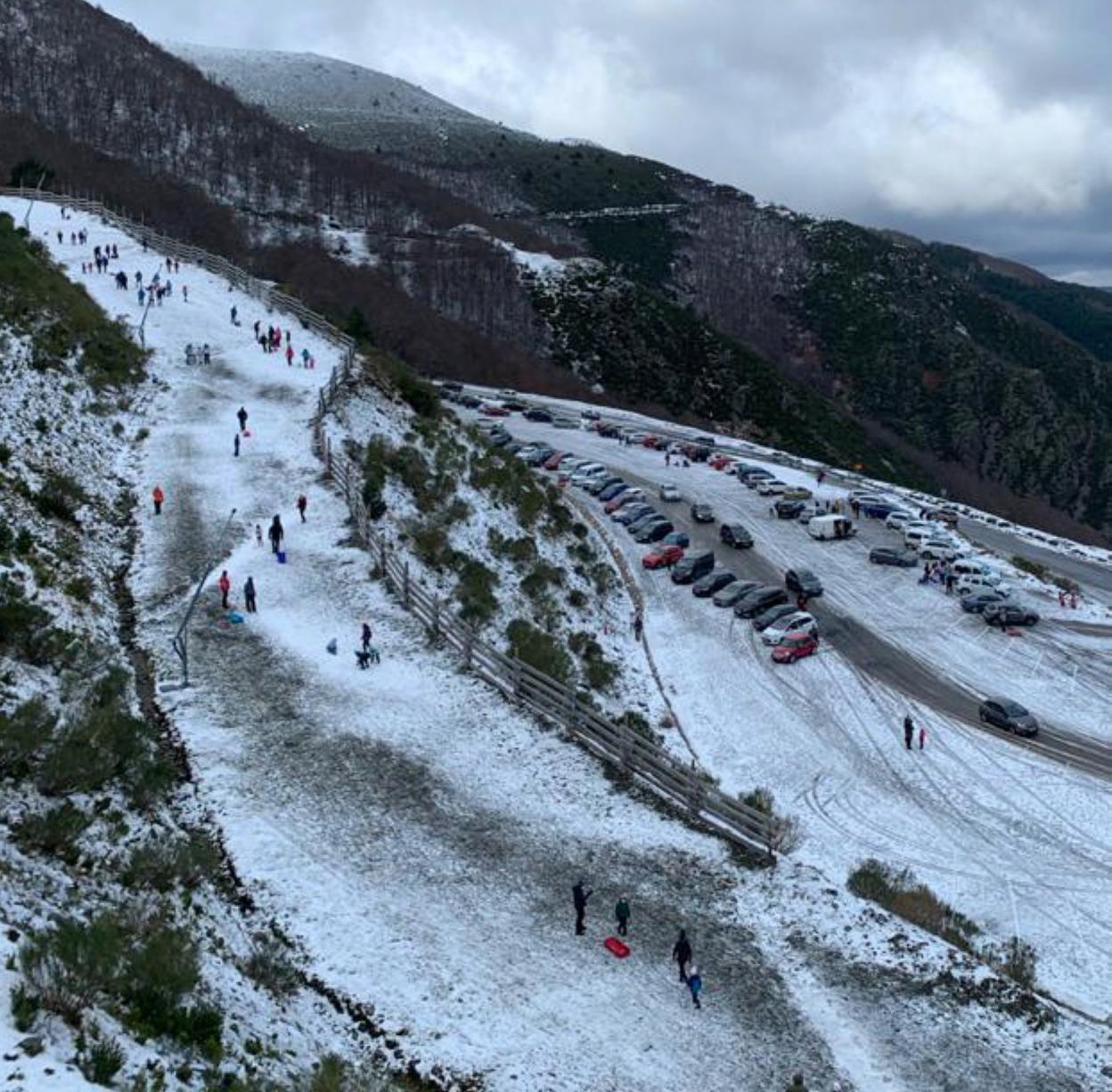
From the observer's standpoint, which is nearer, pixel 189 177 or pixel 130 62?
pixel 189 177

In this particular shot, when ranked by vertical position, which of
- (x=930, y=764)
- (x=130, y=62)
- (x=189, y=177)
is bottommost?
(x=930, y=764)

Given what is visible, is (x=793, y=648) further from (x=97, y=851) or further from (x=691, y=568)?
(x=97, y=851)

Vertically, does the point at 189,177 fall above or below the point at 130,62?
below

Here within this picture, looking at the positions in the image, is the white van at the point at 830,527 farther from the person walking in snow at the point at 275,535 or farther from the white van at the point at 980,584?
the person walking in snow at the point at 275,535

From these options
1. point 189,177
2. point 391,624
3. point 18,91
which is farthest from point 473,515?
point 18,91

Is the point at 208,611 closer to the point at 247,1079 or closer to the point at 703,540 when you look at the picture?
the point at 247,1079

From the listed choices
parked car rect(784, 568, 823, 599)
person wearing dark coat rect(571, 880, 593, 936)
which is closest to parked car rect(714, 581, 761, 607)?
parked car rect(784, 568, 823, 599)

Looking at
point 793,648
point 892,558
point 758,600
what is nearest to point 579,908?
point 793,648

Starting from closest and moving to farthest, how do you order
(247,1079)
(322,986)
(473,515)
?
1. (247,1079)
2. (322,986)
3. (473,515)
